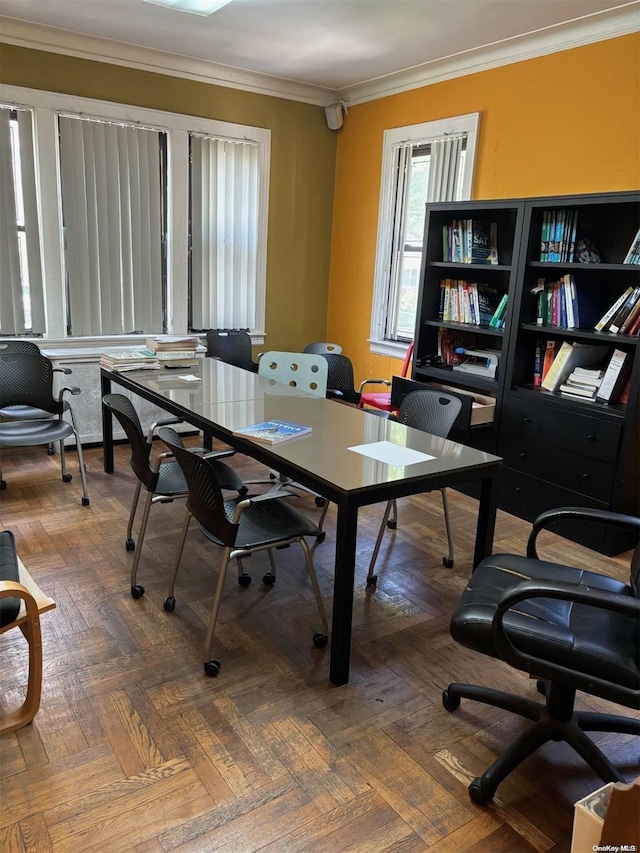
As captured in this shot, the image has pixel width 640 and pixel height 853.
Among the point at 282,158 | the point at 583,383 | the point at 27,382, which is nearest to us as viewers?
the point at 583,383

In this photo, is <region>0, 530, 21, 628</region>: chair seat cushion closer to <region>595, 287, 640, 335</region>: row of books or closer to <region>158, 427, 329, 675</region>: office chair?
<region>158, 427, 329, 675</region>: office chair

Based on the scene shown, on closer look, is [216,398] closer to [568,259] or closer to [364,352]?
[568,259]

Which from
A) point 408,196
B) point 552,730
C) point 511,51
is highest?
point 511,51

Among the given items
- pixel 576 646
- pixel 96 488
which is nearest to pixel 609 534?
pixel 576 646

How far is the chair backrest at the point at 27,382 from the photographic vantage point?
385 centimetres

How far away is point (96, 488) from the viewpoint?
403 cm

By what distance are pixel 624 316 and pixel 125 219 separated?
351cm

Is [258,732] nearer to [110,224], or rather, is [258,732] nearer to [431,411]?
[431,411]

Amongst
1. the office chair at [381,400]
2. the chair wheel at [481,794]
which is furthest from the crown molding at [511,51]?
the chair wheel at [481,794]

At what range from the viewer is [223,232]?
17.2 feet

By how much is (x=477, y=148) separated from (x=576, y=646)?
365cm

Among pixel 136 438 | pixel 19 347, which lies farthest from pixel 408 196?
pixel 136 438

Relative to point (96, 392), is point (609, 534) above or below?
below

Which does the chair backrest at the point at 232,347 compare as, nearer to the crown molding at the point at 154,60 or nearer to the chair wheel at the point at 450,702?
the crown molding at the point at 154,60
